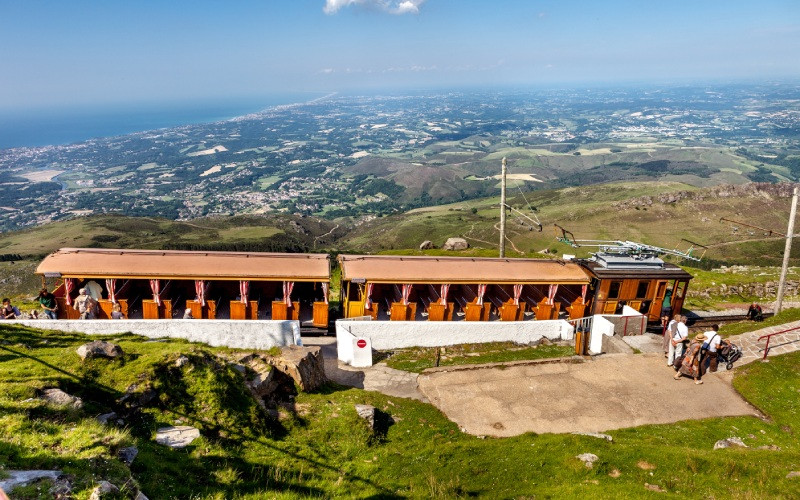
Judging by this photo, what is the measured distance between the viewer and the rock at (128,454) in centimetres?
836

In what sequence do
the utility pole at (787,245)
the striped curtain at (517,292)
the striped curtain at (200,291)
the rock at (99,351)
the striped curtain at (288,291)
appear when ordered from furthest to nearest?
the utility pole at (787,245)
the striped curtain at (517,292)
the striped curtain at (288,291)
the striped curtain at (200,291)
the rock at (99,351)

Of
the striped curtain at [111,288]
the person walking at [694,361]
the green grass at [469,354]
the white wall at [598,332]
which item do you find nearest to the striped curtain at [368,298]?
the green grass at [469,354]

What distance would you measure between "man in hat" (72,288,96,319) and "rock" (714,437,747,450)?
24976 mm

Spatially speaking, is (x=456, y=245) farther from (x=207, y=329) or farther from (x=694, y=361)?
(x=207, y=329)

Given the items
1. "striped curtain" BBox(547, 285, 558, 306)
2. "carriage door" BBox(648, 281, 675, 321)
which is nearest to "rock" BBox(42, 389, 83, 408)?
"striped curtain" BBox(547, 285, 558, 306)

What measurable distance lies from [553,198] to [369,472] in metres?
175

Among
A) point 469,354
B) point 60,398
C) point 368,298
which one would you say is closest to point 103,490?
point 60,398

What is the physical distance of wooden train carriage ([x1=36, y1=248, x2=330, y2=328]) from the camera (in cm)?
2059

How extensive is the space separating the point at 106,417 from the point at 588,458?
12.1 meters

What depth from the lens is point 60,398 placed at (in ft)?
33.8

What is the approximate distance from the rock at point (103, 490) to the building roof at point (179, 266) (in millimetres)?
14602

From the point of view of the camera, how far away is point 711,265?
7500 centimetres

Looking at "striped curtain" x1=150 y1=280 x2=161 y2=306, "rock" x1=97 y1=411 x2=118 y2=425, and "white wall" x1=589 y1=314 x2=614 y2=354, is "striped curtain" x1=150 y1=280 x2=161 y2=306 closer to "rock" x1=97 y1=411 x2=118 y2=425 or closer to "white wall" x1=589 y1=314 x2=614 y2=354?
"rock" x1=97 y1=411 x2=118 y2=425

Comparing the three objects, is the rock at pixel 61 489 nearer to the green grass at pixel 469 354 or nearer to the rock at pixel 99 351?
the rock at pixel 99 351
